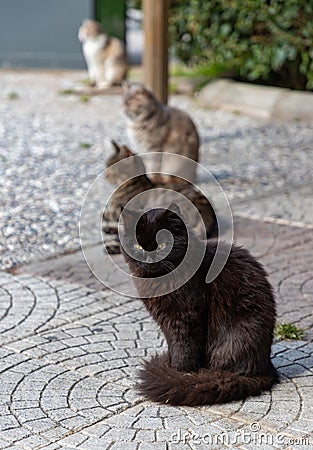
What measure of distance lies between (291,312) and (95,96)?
8.94 meters

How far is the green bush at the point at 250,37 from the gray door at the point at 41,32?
4.22m

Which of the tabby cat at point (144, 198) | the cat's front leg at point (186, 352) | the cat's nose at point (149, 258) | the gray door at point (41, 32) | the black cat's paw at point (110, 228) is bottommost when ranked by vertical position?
the gray door at point (41, 32)

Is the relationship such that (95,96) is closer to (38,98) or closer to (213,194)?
(38,98)

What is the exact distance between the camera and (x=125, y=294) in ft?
16.1

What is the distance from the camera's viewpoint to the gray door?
16.3 m

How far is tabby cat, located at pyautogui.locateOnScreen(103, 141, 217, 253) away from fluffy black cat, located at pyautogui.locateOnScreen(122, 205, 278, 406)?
73.8 inches

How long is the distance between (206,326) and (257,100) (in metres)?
8.39

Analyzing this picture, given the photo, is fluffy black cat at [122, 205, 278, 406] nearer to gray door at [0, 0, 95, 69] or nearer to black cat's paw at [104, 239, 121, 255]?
black cat's paw at [104, 239, 121, 255]

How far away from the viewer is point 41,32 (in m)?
16.6

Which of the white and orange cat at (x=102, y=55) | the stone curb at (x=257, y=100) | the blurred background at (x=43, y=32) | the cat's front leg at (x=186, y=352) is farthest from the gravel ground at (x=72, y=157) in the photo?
the blurred background at (x=43, y=32)

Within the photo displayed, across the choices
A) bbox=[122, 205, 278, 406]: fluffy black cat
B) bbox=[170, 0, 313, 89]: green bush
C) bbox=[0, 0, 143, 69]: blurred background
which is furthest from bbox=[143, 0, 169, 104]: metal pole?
bbox=[0, 0, 143, 69]: blurred background

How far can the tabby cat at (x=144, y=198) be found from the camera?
18.2 feet

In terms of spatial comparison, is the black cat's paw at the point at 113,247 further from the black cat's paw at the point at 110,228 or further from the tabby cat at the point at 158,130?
the tabby cat at the point at 158,130

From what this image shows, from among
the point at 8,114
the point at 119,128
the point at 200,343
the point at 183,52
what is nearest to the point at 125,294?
the point at 200,343
